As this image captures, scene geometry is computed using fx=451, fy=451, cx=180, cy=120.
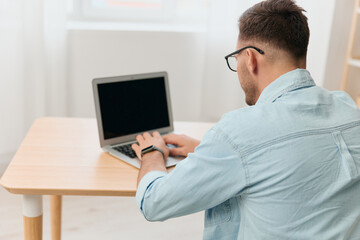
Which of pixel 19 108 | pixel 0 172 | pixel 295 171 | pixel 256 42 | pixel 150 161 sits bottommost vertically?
pixel 0 172

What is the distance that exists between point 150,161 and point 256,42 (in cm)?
46

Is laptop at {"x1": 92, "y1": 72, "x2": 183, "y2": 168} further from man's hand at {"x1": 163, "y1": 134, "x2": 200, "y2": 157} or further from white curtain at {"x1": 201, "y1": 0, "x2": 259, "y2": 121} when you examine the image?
white curtain at {"x1": 201, "y1": 0, "x2": 259, "y2": 121}

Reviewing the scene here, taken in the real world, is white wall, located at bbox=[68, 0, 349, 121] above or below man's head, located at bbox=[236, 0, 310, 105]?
below

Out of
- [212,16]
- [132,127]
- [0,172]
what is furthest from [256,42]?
[0,172]

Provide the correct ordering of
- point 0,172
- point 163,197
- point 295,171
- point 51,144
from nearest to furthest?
point 295,171, point 163,197, point 51,144, point 0,172

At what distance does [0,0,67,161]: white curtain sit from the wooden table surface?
1.10 meters

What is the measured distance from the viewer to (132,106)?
1.61 meters

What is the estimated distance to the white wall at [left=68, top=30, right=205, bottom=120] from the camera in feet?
9.65

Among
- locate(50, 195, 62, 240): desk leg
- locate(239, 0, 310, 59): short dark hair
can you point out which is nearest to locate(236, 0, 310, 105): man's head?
locate(239, 0, 310, 59): short dark hair

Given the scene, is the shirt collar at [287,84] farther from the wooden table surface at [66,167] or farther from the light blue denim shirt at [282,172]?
the wooden table surface at [66,167]

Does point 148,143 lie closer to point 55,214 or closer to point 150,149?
point 150,149

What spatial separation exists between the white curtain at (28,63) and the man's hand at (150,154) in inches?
56.8

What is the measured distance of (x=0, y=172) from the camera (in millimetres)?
2744

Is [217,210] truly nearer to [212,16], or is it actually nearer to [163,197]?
[163,197]
